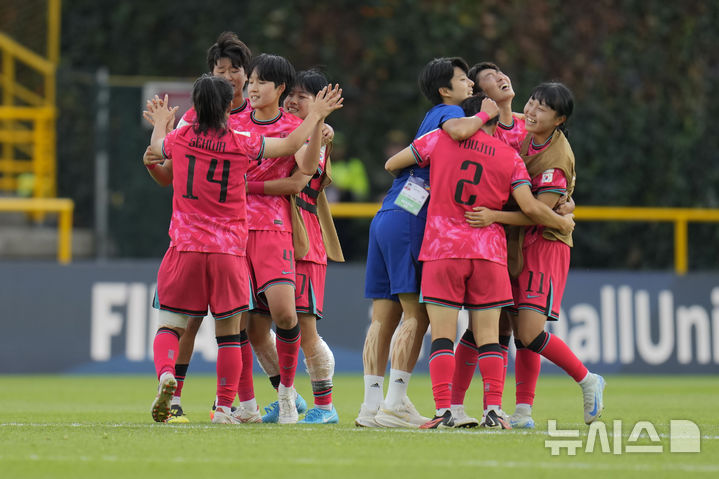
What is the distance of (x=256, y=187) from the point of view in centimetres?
757

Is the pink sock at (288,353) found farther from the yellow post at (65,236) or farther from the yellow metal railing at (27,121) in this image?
the yellow metal railing at (27,121)

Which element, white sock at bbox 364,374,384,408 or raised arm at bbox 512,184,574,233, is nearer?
raised arm at bbox 512,184,574,233

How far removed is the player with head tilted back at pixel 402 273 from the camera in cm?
724

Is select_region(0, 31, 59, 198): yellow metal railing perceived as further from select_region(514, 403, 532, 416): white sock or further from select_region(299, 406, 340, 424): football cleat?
select_region(514, 403, 532, 416): white sock

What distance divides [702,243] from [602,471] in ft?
36.4

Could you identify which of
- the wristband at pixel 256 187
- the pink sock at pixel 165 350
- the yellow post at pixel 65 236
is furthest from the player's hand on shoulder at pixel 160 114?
the yellow post at pixel 65 236

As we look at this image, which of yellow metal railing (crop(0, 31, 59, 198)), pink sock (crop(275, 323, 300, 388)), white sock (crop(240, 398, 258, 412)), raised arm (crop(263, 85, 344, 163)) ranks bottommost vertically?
white sock (crop(240, 398, 258, 412))

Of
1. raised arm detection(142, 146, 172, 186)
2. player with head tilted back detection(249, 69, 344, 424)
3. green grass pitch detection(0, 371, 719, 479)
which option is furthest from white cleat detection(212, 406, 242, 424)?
raised arm detection(142, 146, 172, 186)

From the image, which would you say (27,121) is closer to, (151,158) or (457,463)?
(151,158)

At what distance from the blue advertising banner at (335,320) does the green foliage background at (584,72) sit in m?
2.25

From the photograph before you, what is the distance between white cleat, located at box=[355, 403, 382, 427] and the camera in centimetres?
725

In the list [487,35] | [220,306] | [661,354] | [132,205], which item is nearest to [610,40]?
[487,35]

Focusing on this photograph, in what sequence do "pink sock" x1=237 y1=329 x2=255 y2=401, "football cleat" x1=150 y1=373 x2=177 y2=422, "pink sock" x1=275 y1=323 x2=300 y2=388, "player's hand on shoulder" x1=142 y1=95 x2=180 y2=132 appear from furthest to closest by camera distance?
"pink sock" x1=237 y1=329 x2=255 y2=401
"pink sock" x1=275 y1=323 x2=300 y2=388
"player's hand on shoulder" x1=142 y1=95 x2=180 y2=132
"football cleat" x1=150 y1=373 x2=177 y2=422

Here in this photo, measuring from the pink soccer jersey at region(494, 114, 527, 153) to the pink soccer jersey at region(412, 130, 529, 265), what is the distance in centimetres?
35
